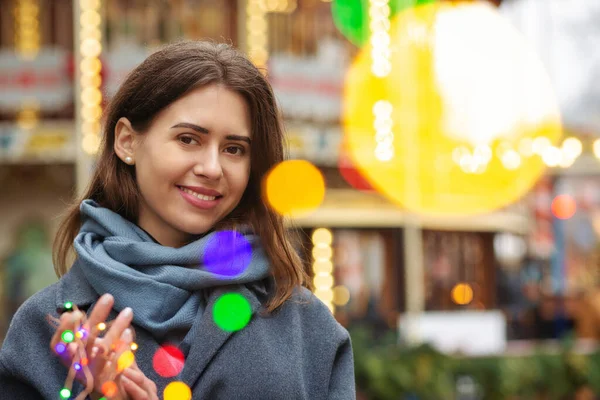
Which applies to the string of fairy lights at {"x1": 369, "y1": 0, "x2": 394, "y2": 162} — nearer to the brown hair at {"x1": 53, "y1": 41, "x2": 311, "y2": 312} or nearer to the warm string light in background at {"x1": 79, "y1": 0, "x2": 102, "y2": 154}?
the warm string light in background at {"x1": 79, "y1": 0, "x2": 102, "y2": 154}

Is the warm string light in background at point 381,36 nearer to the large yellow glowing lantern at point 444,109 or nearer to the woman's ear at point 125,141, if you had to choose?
the large yellow glowing lantern at point 444,109

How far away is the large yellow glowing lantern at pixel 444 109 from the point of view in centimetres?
891

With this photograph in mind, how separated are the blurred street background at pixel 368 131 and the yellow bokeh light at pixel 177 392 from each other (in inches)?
262

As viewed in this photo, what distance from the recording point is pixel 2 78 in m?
9.34

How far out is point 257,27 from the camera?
9609mm

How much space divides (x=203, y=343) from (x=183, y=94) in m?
0.51

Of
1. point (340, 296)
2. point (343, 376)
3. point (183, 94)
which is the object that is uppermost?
point (183, 94)

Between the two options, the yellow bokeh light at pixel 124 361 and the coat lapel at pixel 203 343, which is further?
the coat lapel at pixel 203 343

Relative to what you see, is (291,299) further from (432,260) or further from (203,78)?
(432,260)

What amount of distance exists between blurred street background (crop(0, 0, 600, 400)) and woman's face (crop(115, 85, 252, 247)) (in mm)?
6604

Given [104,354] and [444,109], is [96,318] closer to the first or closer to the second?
[104,354]

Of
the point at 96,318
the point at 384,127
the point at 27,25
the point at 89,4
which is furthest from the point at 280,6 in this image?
the point at 96,318

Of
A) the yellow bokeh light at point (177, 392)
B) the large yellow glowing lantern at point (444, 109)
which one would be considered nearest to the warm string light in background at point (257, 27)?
the large yellow glowing lantern at point (444, 109)

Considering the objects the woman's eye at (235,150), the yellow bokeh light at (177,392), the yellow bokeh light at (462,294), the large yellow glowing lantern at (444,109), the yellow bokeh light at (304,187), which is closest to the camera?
the yellow bokeh light at (177,392)
